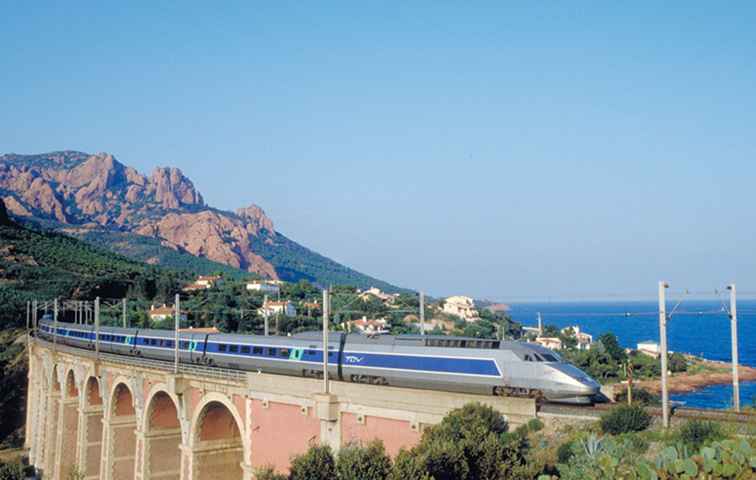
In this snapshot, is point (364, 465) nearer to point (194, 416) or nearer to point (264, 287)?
point (194, 416)

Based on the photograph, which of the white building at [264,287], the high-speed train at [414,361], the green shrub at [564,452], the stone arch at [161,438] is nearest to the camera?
the green shrub at [564,452]

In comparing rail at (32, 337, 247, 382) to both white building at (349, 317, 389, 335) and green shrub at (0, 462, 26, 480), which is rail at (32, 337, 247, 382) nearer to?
green shrub at (0, 462, 26, 480)

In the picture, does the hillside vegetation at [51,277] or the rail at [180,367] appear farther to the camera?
the hillside vegetation at [51,277]

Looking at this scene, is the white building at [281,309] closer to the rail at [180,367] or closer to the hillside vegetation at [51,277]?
the hillside vegetation at [51,277]

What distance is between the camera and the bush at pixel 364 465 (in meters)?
16.6

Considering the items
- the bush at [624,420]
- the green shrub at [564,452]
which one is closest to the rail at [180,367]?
the green shrub at [564,452]

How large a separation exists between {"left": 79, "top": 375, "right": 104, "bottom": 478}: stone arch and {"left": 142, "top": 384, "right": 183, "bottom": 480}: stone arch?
8991 mm

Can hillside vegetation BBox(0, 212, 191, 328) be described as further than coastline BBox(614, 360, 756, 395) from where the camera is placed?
No

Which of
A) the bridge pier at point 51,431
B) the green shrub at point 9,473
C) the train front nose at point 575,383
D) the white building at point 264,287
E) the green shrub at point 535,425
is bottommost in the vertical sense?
the bridge pier at point 51,431

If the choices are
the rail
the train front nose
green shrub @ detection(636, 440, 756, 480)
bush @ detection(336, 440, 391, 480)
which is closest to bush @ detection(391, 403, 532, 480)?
bush @ detection(336, 440, 391, 480)

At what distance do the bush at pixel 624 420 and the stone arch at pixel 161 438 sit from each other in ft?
78.0

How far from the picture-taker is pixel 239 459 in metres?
33.7

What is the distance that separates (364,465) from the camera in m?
16.8

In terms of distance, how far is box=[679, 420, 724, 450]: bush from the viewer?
651 inches
